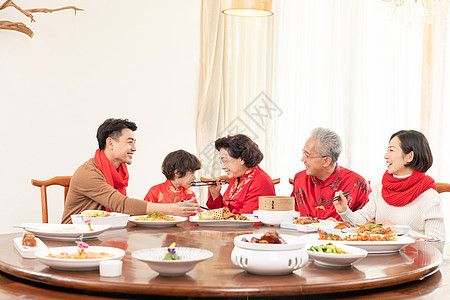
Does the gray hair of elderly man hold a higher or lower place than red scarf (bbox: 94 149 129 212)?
higher

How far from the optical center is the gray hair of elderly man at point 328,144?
3.34 m

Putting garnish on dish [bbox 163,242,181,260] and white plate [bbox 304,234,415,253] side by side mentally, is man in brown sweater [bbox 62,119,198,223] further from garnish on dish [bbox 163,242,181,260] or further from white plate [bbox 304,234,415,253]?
garnish on dish [bbox 163,242,181,260]

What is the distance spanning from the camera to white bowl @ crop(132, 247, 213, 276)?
1.38m

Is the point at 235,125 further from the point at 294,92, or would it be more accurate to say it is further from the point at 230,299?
the point at 230,299

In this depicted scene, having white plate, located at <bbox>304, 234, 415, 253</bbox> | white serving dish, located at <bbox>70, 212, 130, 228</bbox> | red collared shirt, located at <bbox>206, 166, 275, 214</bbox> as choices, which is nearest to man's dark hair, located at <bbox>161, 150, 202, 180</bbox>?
red collared shirt, located at <bbox>206, 166, 275, 214</bbox>

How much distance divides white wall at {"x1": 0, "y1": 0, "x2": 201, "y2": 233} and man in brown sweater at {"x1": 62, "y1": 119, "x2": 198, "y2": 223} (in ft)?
3.08

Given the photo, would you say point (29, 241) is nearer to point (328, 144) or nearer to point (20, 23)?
point (328, 144)

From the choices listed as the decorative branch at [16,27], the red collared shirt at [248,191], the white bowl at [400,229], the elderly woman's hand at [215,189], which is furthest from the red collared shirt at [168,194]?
the white bowl at [400,229]

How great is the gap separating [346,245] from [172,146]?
3.55 metres

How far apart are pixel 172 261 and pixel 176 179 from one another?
Result: 245cm

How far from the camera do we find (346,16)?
4910 mm

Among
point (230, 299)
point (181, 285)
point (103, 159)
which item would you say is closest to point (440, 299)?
point (230, 299)

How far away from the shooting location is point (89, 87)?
14.4 ft

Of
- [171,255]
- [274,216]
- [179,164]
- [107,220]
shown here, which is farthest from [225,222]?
[179,164]
